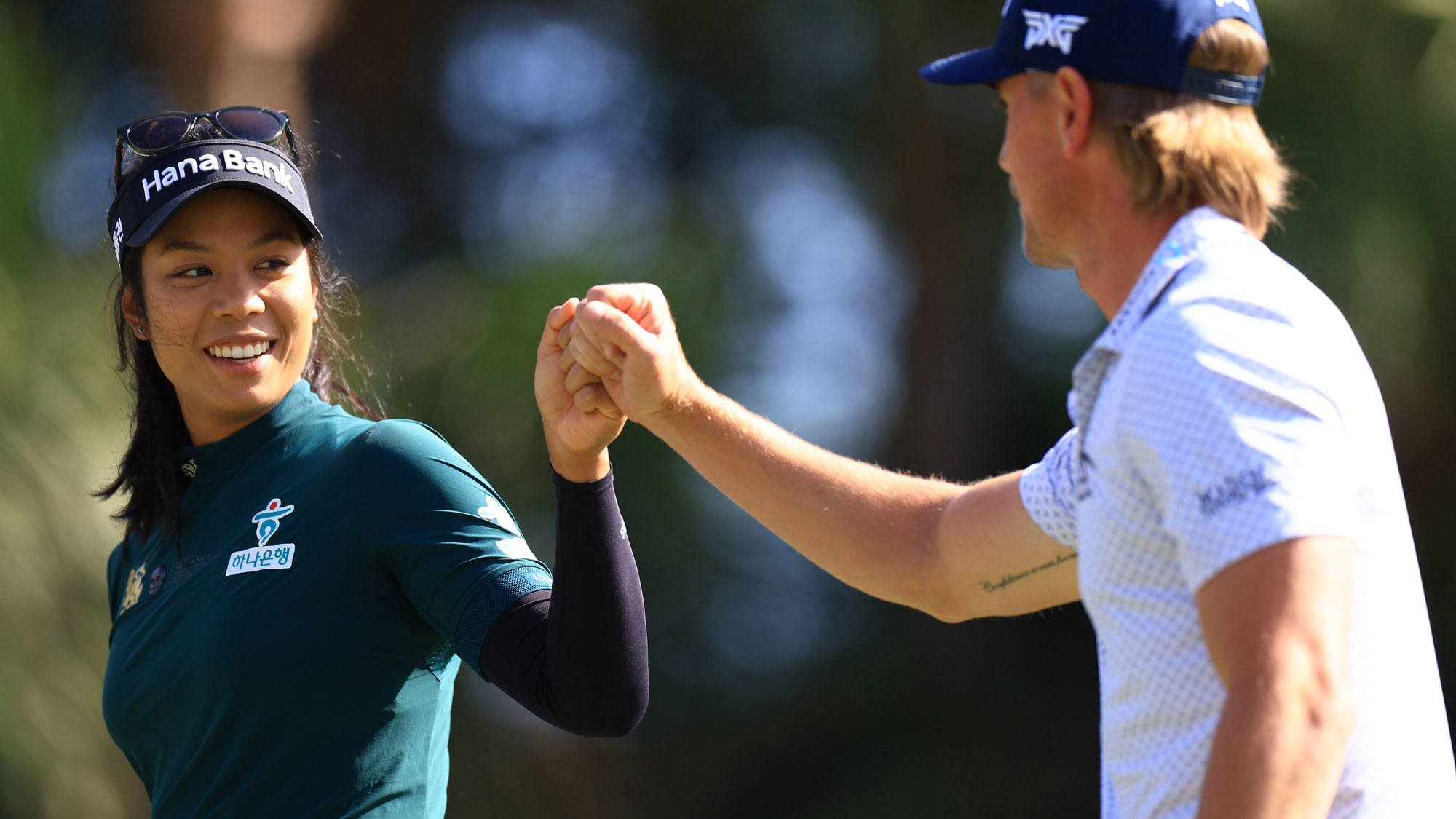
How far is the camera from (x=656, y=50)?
20.9 feet

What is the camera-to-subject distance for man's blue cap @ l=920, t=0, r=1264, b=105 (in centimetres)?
147

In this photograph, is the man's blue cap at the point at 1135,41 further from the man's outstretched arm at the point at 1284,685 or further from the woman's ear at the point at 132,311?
the woman's ear at the point at 132,311

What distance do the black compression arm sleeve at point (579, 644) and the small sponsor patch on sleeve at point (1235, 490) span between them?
36.3 inches

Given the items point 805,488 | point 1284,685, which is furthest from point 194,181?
point 1284,685

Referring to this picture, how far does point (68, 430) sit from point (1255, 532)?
4.53 m

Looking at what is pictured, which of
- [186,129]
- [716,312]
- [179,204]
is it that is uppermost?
[186,129]

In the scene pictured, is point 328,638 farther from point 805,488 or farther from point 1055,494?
point 1055,494

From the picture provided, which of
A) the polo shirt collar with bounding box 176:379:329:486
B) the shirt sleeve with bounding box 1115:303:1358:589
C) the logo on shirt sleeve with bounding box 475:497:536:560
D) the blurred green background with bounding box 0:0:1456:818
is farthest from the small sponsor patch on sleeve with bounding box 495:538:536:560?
the blurred green background with bounding box 0:0:1456:818

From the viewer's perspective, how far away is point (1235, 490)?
1141 millimetres

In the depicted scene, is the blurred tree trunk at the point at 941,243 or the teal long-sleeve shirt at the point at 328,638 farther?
the blurred tree trunk at the point at 941,243

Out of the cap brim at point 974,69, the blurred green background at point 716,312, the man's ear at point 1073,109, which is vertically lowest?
the blurred green background at point 716,312

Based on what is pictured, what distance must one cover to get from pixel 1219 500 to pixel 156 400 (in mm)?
1975

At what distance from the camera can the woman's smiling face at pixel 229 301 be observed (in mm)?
2160

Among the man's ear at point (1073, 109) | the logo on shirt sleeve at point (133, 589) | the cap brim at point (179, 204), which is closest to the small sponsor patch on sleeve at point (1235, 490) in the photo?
the man's ear at point (1073, 109)
